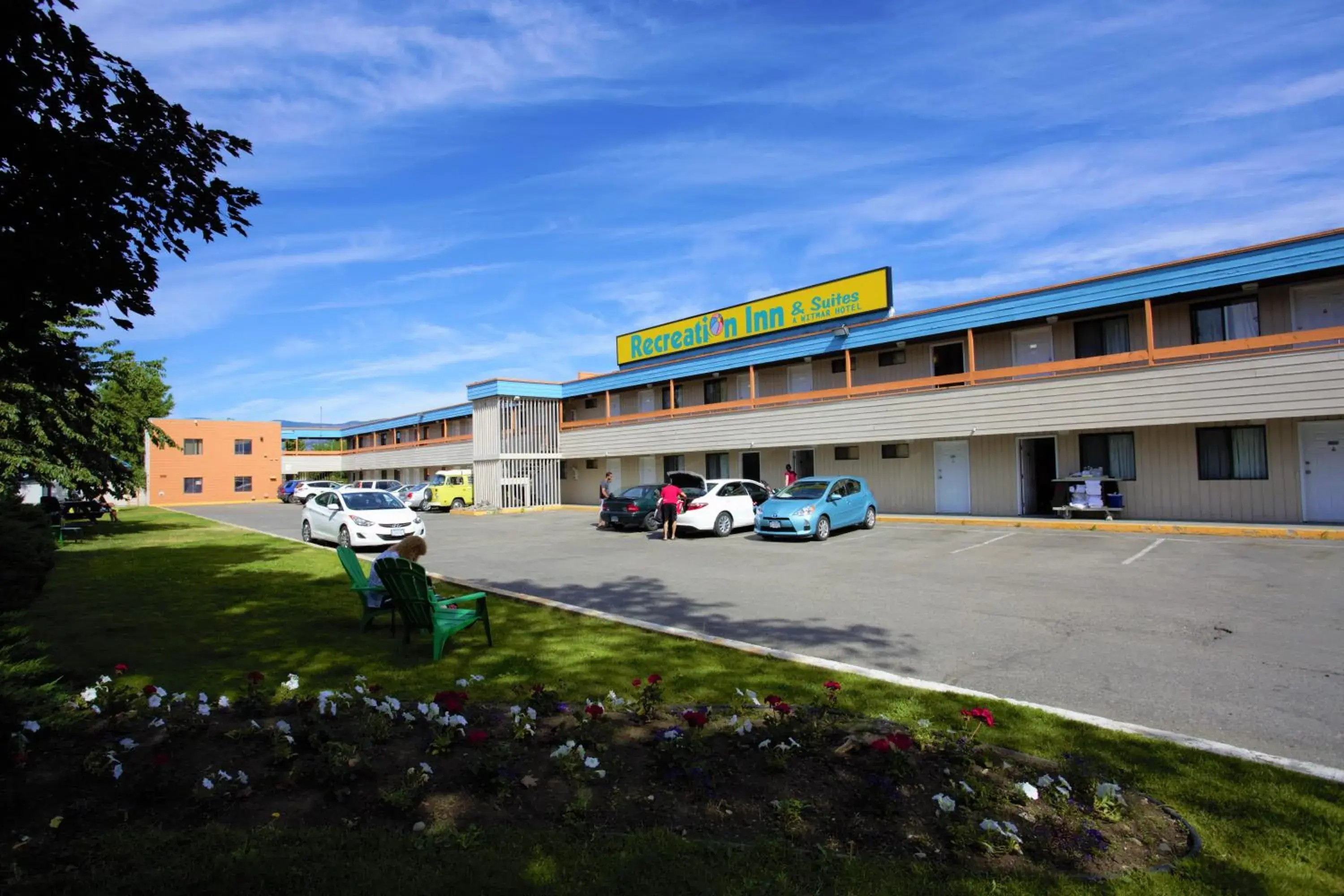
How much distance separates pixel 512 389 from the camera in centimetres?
3472

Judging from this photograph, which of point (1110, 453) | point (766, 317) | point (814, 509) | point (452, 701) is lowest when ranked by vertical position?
point (452, 701)

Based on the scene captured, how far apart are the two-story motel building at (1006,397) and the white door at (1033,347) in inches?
2.1

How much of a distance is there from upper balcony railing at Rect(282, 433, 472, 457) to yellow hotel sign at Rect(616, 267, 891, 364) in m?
12.5

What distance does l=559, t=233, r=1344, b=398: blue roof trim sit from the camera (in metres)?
16.4

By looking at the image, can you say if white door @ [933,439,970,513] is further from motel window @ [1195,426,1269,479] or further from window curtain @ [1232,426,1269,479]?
window curtain @ [1232,426,1269,479]

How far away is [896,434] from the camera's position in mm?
23047

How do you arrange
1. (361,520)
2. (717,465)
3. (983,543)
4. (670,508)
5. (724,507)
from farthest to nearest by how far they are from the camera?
(717,465)
(724,507)
(670,508)
(361,520)
(983,543)

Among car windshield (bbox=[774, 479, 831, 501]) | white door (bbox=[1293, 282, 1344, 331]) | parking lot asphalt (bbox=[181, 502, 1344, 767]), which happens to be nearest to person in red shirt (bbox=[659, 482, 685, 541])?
parking lot asphalt (bbox=[181, 502, 1344, 767])

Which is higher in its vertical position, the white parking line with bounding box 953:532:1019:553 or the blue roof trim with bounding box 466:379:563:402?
the blue roof trim with bounding box 466:379:563:402

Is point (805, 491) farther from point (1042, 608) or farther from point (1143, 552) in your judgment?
point (1042, 608)

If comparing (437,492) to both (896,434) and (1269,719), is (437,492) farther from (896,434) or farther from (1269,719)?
(1269,719)

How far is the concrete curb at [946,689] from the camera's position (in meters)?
4.19

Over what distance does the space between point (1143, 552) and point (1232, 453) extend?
718 centimetres

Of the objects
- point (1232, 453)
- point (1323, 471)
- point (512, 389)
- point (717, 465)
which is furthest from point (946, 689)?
point (512, 389)
